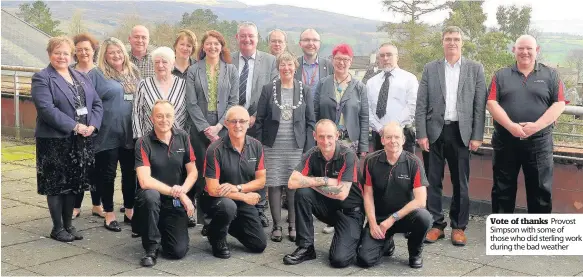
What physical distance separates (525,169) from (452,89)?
841 millimetres

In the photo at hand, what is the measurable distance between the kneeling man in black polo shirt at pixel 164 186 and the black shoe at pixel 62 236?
63cm

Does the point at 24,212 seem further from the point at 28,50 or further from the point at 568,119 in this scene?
the point at 28,50

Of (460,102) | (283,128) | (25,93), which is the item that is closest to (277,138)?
(283,128)

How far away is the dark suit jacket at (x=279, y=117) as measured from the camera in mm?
Answer: 5383

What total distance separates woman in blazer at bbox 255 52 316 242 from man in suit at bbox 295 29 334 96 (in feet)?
1.37

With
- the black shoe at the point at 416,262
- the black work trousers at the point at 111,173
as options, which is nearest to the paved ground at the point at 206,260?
the black shoe at the point at 416,262

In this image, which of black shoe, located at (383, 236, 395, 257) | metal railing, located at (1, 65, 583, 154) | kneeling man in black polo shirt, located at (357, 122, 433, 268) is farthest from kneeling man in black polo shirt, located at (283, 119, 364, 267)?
metal railing, located at (1, 65, 583, 154)

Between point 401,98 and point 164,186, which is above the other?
point 401,98

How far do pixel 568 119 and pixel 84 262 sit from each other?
4.38 meters

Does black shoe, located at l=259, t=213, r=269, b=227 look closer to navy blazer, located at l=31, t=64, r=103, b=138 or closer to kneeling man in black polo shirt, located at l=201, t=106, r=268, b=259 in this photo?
kneeling man in black polo shirt, located at l=201, t=106, r=268, b=259

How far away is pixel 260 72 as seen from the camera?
19.1ft

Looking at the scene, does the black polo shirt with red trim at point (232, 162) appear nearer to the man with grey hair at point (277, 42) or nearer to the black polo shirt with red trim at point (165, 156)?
the black polo shirt with red trim at point (165, 156)

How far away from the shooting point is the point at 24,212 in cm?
612

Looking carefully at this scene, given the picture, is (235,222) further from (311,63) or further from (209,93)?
(311,63)
